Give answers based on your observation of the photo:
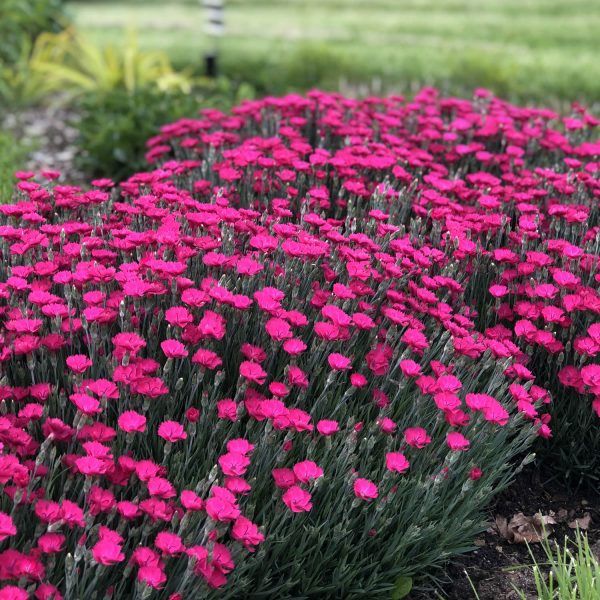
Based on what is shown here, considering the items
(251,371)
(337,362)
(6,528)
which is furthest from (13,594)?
(337,362)

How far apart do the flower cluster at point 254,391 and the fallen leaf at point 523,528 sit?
0.20 meters

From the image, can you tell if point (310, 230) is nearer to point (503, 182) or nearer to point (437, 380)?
point (437, 380)

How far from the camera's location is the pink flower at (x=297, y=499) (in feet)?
7.51

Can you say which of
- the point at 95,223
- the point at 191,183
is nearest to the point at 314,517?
the point at 95,223

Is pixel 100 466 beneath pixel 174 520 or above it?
above

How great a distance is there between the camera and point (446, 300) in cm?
346

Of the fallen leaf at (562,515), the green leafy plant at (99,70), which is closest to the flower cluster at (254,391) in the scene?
the fallen leaf at (562,515)

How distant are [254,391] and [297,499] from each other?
0.52 m

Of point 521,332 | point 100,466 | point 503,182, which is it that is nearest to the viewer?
point 100,466

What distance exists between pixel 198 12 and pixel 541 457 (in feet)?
66.6

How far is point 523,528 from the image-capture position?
323 cm

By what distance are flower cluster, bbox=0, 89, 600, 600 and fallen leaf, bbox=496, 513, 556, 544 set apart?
0.66 feet

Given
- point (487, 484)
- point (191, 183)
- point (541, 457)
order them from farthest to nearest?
point (191, 183) < point (541, 457) < point (487, 484)

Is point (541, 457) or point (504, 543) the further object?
point (541, 457)
